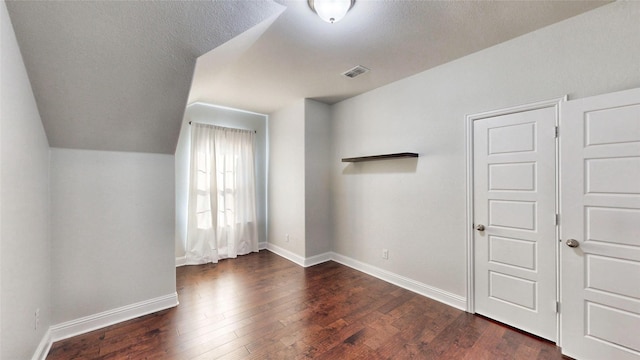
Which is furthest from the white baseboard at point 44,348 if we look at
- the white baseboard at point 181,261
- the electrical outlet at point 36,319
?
the white baseboard at point 181,261

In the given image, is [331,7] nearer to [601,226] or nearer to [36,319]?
[601,226]

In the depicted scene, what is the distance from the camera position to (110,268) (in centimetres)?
237

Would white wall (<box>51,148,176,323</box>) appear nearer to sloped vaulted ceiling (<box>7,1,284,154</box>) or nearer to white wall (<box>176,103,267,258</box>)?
sloped vaulted ceiling (<box>7,1,284,154</box>)

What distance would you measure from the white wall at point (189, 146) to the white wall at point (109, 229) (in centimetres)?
152

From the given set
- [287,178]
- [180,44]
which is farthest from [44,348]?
[287,178]

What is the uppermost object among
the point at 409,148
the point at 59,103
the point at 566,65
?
the point at 566,65

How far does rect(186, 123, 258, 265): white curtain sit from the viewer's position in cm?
409

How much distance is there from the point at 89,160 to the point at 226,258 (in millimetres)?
2597

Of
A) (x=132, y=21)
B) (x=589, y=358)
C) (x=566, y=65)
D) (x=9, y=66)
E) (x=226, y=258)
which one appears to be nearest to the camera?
(x=9, y=66)

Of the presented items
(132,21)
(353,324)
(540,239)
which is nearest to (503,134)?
(540,239)

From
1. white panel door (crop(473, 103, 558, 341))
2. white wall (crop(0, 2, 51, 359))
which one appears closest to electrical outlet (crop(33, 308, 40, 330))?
white wall (crop(0, 2, 51, 359))

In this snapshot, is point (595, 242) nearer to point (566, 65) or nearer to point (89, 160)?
point (566, 65)

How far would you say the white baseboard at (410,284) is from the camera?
2666 mm

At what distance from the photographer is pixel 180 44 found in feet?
5.90
